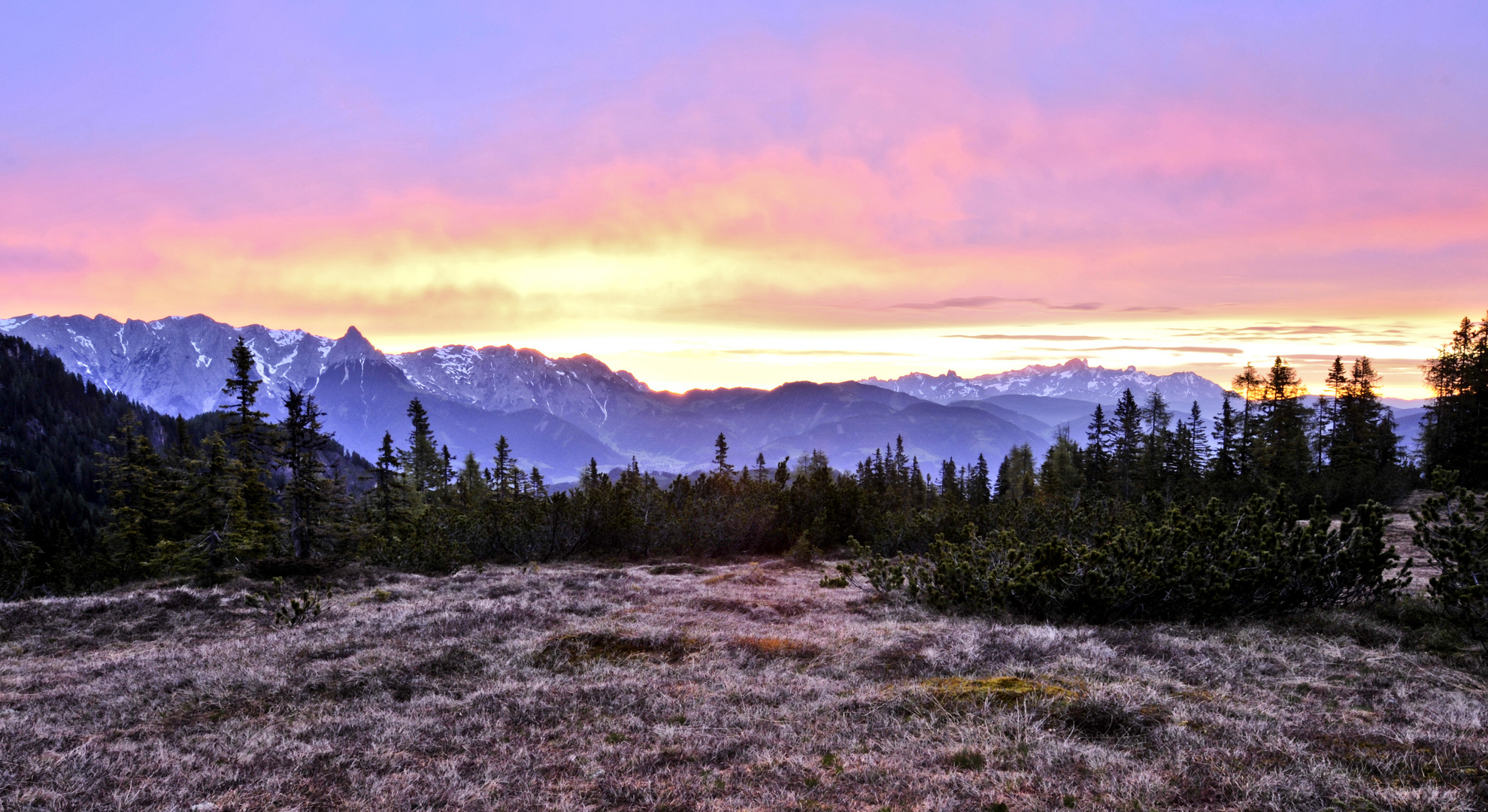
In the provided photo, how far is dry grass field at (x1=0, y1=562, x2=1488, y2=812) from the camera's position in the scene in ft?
20.8

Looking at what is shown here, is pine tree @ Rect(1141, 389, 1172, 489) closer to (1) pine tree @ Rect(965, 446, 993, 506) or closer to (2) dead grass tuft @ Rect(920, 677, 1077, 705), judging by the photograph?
(1) pine tree @ Rect(965, 446, 993, 506)

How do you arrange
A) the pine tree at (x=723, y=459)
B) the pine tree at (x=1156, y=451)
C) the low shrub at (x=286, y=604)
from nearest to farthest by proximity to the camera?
the low shrub at (x=286, y=604) < the pine tree at (x=1156, y=451) < the pine tree at (x=723, y=459)

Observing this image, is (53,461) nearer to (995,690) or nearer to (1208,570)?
(995,690)

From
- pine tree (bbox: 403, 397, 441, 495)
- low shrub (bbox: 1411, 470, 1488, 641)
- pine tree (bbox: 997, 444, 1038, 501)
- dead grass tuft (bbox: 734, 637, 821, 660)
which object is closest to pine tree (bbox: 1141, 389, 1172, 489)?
pine tree (bbox: 997, 444, 1038, 501)

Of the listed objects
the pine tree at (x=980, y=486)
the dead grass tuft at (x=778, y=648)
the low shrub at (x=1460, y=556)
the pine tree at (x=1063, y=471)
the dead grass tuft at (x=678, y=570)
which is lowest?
the pine tree at (x=980, y=486)

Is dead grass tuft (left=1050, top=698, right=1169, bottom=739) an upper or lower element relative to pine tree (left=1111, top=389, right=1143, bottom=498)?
upper

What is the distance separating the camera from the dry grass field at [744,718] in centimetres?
633

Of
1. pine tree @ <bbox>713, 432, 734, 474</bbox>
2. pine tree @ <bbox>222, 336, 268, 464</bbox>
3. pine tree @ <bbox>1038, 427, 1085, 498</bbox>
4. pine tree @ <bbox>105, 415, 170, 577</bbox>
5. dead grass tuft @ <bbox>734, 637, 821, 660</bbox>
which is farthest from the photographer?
pine tree @ <bbox>1038, 427, 1085, 498</bbox>

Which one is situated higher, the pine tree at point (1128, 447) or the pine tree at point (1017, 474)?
the pine tree at point (1128, 447)

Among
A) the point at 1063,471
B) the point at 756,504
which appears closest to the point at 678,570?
the point at 756,504

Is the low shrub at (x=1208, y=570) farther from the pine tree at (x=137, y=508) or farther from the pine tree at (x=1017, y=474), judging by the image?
the pine tree at (x=1017, y=474)

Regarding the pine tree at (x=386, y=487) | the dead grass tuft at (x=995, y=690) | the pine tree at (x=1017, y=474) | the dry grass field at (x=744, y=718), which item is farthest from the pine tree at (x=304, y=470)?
the pine tree at (x=1017, y=474)

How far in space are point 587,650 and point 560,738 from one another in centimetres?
448

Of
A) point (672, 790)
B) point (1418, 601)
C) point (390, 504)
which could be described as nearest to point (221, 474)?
point (390, 504)
